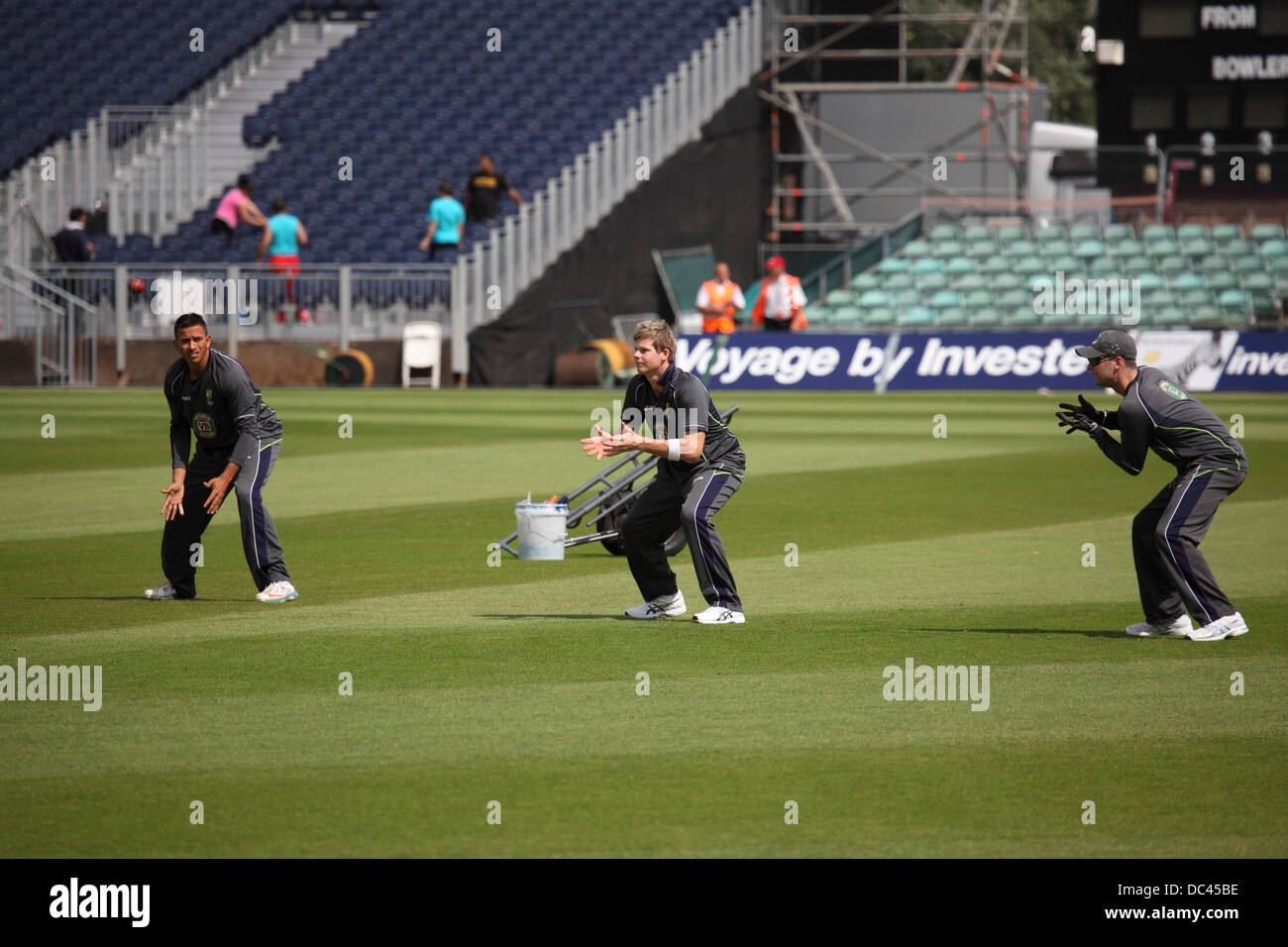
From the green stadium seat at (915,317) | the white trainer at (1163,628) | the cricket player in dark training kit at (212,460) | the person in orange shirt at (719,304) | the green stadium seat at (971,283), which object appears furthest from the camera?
the green stadium seat at (971,283)

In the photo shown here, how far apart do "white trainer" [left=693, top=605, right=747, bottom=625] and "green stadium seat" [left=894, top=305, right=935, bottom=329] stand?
2751 centimetres

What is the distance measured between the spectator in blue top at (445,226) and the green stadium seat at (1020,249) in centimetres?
1277

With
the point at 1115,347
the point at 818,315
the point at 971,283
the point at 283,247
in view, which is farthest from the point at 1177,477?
the point at 971,283

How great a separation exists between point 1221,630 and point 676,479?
335cm

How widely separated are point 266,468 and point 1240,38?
32.7 meters

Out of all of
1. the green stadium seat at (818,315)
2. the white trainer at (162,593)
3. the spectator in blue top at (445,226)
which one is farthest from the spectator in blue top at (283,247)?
the white trainer at (162,593)

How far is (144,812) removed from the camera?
6520mm

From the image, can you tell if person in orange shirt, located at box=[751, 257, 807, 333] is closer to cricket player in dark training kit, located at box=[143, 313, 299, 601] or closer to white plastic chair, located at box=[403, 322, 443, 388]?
white plastic chair, located at box=[403, 322, 443, 388]

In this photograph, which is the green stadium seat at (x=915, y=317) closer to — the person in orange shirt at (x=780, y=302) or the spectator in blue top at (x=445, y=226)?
the person in orange shirt at (x=780, y=302)

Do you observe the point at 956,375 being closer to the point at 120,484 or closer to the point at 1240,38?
the point at 1240,38

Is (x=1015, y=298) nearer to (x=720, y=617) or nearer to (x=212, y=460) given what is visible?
(x=720, y=617)

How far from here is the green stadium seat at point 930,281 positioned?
39.8 m

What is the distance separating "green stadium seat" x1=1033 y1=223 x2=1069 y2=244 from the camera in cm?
4084
